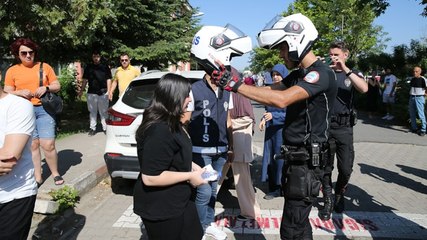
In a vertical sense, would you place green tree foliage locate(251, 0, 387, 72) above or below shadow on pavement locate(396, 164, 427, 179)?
above

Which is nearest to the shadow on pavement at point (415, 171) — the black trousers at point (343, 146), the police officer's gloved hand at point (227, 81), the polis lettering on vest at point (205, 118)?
the black trousers at point (343, 146)

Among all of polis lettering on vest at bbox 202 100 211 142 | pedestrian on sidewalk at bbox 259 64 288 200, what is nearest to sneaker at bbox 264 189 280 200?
pedestrian on sidewalk at bbox 259 64 288 200

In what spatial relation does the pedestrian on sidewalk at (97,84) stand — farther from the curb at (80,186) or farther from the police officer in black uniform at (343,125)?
the police officer in black uniform at (343,125)

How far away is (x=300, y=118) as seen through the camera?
2830 millimetres

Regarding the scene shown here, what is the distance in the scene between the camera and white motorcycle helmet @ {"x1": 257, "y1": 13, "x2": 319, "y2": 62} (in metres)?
2.69

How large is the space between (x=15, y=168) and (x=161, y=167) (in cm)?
98

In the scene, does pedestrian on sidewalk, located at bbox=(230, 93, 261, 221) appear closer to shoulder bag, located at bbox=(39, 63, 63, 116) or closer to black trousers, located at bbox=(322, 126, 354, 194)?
black trousers, located at bbox=(322, 126, 354, 194)

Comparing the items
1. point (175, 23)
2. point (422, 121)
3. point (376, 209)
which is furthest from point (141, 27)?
point (376, 209)

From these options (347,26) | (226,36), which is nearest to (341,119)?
(226,36)

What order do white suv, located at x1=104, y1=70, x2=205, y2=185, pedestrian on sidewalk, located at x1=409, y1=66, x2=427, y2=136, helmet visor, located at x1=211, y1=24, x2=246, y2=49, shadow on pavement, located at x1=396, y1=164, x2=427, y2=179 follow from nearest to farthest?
helmet visor, located at x1=211, y1=24, x2=246, y2=49
white suv, located at x1=104, y1=70, x2=205, y2=185
shadow on pavement, located at x1=396, y1=164, x2=427, y2=179
pedestrian on sidewalk, located at x1=409, y1=66, x2=427, y2=136

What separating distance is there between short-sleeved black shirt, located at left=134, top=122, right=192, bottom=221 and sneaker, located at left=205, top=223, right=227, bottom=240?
1.58 meters

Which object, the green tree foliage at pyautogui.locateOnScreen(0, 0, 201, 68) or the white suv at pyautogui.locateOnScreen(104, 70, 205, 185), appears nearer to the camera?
the white suv at pyautogui.locateOnScreen(104, 70, 205, 185)

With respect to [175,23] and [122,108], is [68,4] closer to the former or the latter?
[122,108]

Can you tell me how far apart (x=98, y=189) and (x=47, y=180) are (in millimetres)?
745
